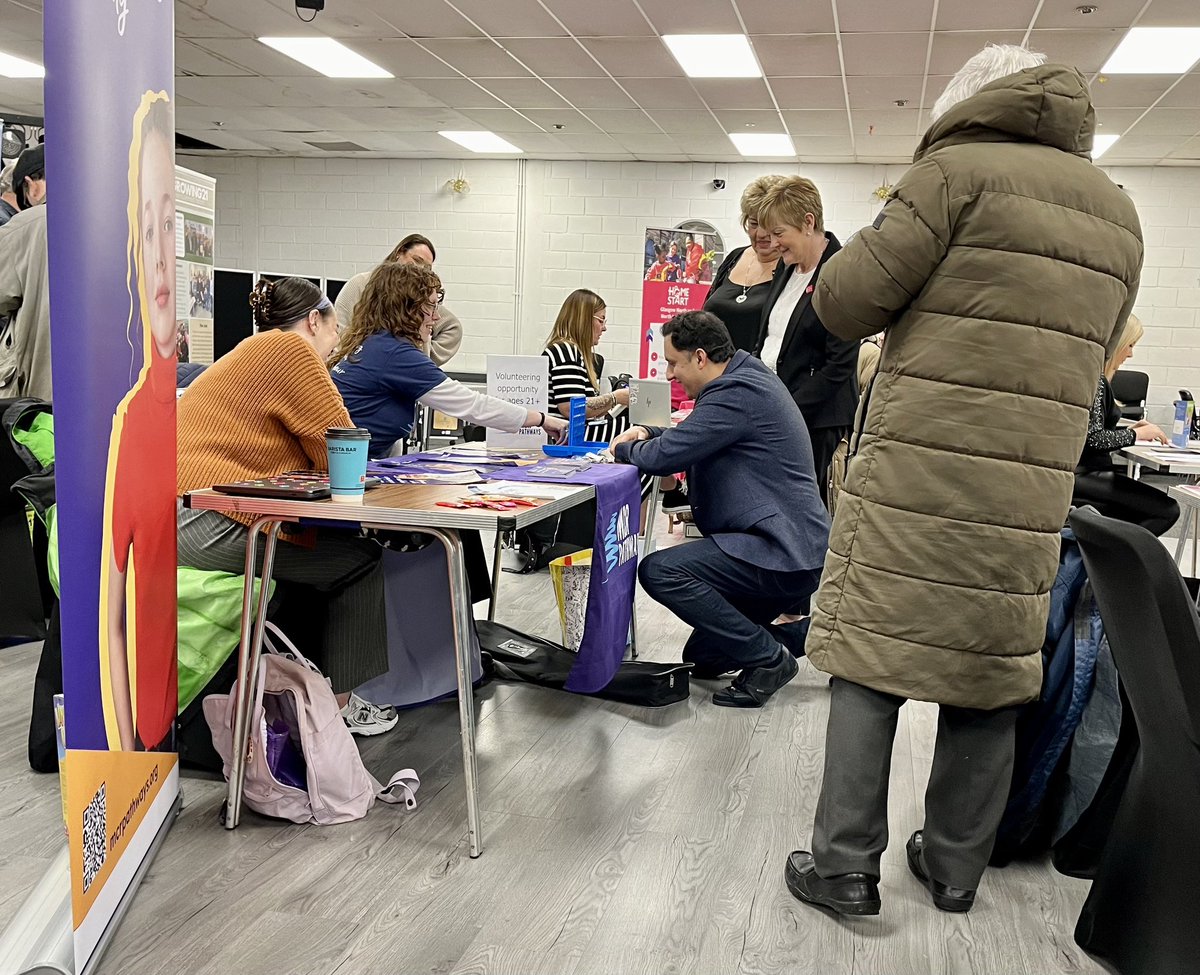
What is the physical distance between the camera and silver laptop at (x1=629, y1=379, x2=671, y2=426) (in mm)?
4676

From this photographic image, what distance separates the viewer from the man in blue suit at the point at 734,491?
3162mm

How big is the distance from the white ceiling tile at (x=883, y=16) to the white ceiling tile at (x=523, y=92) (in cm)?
246

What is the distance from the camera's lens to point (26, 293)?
3.68 metres

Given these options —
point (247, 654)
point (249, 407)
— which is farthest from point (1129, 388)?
point (247, 654)

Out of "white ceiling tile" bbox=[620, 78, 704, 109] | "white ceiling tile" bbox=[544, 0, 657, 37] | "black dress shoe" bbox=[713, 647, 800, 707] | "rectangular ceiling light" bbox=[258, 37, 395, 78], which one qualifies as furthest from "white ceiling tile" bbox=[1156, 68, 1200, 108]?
"black dress shoe" bbox=[713, 647, 800, 707]

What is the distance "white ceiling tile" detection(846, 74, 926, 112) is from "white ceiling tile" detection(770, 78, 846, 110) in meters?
0.09

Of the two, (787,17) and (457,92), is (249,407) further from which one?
(457,92)

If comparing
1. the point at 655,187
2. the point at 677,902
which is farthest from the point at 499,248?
the point at 677,902

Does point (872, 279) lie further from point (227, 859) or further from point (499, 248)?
point (499, 248)

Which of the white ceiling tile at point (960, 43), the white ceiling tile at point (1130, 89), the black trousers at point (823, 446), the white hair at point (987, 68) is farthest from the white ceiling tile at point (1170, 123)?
the white hair at point (987, 68)

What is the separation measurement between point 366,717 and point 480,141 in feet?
27.0

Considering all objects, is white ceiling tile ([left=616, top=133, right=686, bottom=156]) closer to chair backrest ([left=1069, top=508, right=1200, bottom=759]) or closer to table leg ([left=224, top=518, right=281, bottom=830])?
table leg ([left=224, top=518, right=281, bottom=830])

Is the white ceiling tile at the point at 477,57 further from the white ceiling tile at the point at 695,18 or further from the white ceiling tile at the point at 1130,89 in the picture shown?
the white ceiling tile at the point at 1130,89

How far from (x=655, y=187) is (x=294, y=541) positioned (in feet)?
29.0
